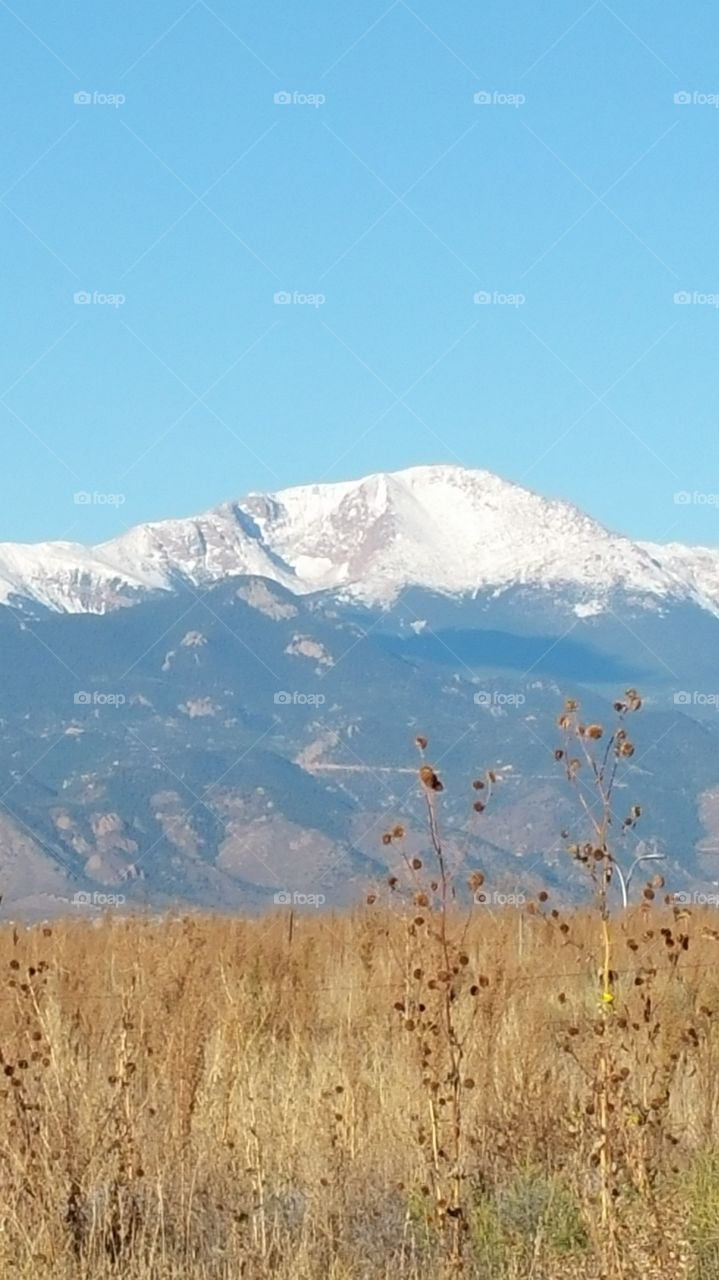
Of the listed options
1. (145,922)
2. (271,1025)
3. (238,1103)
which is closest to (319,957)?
(145,922)

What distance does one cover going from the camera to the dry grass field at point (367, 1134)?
278 inches

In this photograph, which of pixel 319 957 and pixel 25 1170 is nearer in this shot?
pixel 25 1170

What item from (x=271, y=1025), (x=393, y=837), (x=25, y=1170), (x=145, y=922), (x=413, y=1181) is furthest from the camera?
(x=145, y=922)

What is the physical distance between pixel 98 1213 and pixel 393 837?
80.7 inches

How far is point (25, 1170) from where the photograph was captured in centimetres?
748

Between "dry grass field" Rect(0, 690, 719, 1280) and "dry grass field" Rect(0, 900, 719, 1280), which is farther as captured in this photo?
"dry grass field" Rect(0, 900, 719, 1280)

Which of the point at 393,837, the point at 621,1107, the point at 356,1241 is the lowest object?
the point at 356,1241

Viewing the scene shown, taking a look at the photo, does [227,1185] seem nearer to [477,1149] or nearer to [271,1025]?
[477,1149]

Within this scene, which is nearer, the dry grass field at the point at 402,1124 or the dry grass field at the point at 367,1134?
the dry grass field at the point at 402,1124

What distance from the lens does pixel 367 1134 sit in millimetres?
9398

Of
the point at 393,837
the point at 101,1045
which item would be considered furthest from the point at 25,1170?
the point at 101,1045

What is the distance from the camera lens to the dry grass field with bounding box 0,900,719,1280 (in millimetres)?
7059

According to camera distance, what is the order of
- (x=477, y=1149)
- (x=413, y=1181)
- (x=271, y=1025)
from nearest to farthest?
(x=413, y=1181), (x=477, y=1149), (x=271, y=1025)

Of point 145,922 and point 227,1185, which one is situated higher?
point 145,922
